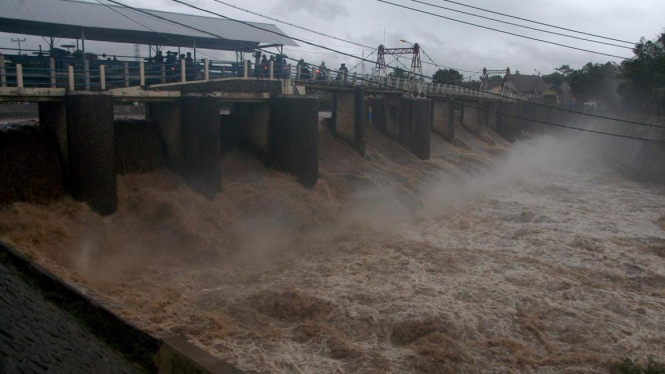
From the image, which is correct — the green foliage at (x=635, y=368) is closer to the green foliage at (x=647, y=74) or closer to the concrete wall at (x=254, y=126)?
the concrete wall at (x=254, y=126)

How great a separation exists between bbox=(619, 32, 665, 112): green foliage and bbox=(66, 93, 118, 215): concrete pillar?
42.6 metres

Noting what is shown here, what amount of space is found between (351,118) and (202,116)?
11.8 m

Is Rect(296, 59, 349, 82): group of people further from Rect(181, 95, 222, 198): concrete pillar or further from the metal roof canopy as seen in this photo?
Rect(181, 95, 222, 198): concrete pillar

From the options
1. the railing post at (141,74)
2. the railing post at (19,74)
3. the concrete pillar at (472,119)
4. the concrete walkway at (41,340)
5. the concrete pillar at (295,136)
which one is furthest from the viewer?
the concrete pillar at (472,119)

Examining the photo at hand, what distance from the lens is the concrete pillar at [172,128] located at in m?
19.6

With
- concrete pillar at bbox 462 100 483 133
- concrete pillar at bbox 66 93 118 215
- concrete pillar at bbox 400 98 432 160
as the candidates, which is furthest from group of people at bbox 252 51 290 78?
concrete pillar at bbox 462 100 483 133

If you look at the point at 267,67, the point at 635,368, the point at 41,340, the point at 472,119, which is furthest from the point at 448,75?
the point at 41,340

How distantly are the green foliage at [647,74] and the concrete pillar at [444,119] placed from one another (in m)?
16.7

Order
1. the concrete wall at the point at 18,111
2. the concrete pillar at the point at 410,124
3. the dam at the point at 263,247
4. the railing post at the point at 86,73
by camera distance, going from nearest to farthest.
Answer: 1. the dam at the point at 263,247
2. the railing post at the point at 86,73
3. the concrete wall at the point at 18,111
4. the concrete pillar at the point at 410,124

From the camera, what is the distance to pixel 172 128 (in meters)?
19.7

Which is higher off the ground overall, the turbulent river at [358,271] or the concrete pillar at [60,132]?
the concrete pillar at [60,132]

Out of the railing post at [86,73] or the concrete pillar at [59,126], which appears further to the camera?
the railing post at [86,73]

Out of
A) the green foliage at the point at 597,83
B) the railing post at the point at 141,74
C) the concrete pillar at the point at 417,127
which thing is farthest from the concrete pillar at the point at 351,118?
the green foliage at the point at 597,83

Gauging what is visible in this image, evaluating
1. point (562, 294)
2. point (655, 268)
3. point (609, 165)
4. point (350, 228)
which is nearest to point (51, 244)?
point (350, 228)
